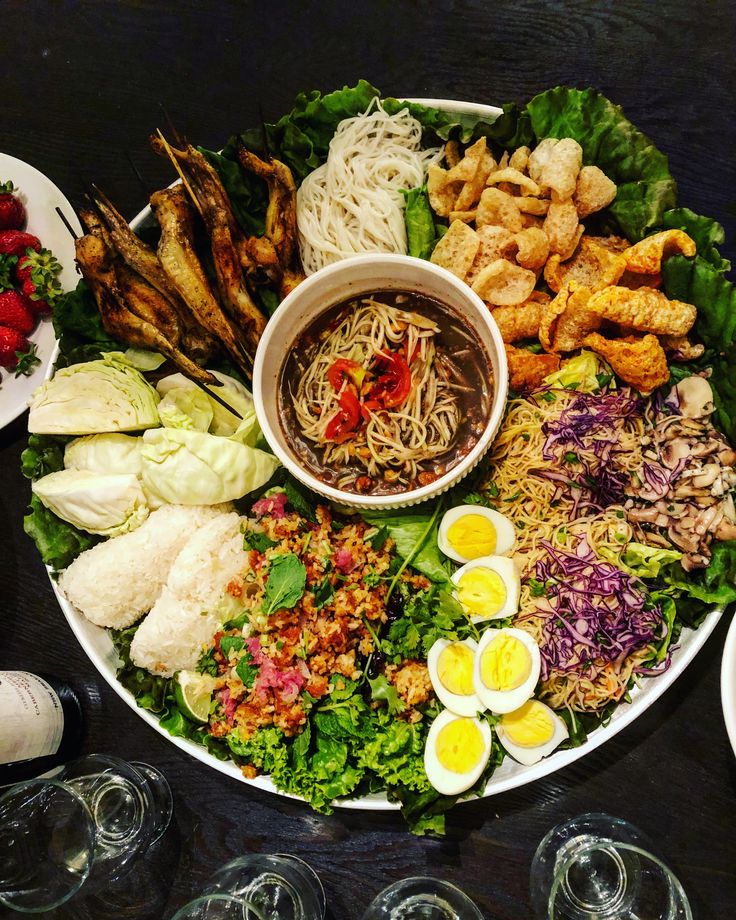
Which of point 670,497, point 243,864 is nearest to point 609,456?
point 670,497

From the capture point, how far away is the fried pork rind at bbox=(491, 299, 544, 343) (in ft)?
8.31

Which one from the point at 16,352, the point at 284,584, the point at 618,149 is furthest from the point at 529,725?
the point at 16,352

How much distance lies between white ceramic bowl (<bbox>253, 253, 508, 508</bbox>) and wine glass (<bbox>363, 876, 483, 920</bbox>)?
1.30 metres

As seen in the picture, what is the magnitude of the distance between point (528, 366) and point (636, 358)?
0.35 meters

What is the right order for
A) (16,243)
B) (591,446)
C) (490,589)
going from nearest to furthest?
(490,589), (591,446), (16,243)

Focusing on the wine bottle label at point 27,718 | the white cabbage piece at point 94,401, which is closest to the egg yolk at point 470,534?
the white cabbage piece at point 94,401

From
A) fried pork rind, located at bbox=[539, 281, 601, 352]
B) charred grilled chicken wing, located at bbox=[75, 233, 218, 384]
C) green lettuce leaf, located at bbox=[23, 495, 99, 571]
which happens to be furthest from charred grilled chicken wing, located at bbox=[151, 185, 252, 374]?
fried pork rind, located at bbox=[539, 281, 601, 352]

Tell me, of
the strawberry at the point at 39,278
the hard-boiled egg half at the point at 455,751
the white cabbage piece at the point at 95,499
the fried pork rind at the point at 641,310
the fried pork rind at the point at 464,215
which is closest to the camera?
the hard-boiled egg half at the point at 455,751

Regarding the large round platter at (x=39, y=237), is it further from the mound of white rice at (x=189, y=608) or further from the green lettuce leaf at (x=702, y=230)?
the green lettuce leaf at (x=702, y=230)

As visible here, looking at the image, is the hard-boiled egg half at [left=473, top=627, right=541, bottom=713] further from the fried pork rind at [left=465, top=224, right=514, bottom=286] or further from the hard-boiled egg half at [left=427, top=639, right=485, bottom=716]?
the fried pork rind at [left=465, top=224, right=514, bottom=286]

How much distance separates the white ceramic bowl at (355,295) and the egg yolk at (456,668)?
0.49m

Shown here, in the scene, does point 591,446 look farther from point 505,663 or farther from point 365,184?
point 365,184

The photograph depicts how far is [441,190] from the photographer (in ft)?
8.64

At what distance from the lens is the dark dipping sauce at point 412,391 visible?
2410 mm
